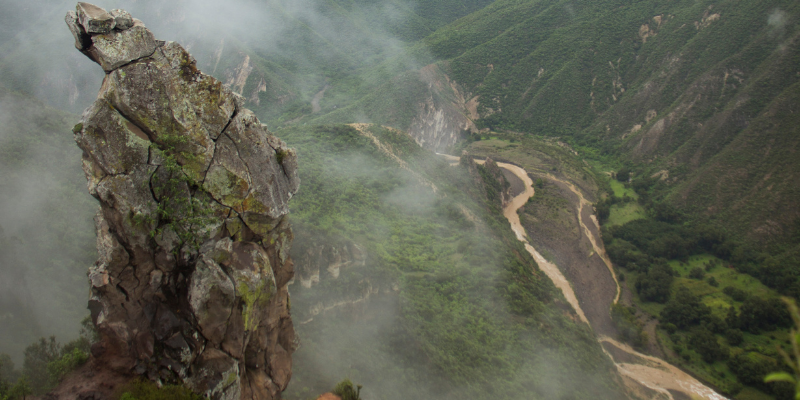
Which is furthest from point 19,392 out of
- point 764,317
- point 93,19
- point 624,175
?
point 624,175

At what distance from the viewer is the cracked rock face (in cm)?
1798

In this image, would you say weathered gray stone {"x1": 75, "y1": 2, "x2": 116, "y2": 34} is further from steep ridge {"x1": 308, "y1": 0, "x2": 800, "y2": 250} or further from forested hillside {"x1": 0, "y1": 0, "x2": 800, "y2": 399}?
steep ridge {"x1": 308, "y1": 0, "x2": 800, "y2": 250}

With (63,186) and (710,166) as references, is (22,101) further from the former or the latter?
(710,166)

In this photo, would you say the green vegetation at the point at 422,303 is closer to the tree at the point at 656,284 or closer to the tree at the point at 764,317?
the tree at the point at 656,284

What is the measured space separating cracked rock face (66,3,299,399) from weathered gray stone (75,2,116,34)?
0.04m

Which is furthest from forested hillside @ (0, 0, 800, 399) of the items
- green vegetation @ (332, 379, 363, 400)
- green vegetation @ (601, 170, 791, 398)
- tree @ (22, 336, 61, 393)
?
tree @ (22, 336, 61, 393)

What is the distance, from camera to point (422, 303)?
4497 cm

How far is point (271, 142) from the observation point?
885 inches

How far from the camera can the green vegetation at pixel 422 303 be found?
37.4m

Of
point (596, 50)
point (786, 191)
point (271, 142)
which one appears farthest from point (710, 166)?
point (271, 142)

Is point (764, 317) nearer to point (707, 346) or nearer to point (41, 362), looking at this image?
point (707, 346)

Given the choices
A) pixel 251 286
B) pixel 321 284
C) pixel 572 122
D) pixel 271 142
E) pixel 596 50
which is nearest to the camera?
pixel 251 286

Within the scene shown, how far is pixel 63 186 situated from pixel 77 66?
103 meters

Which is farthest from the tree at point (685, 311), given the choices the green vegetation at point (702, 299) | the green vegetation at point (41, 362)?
the green vegetation at point (41, 362)
